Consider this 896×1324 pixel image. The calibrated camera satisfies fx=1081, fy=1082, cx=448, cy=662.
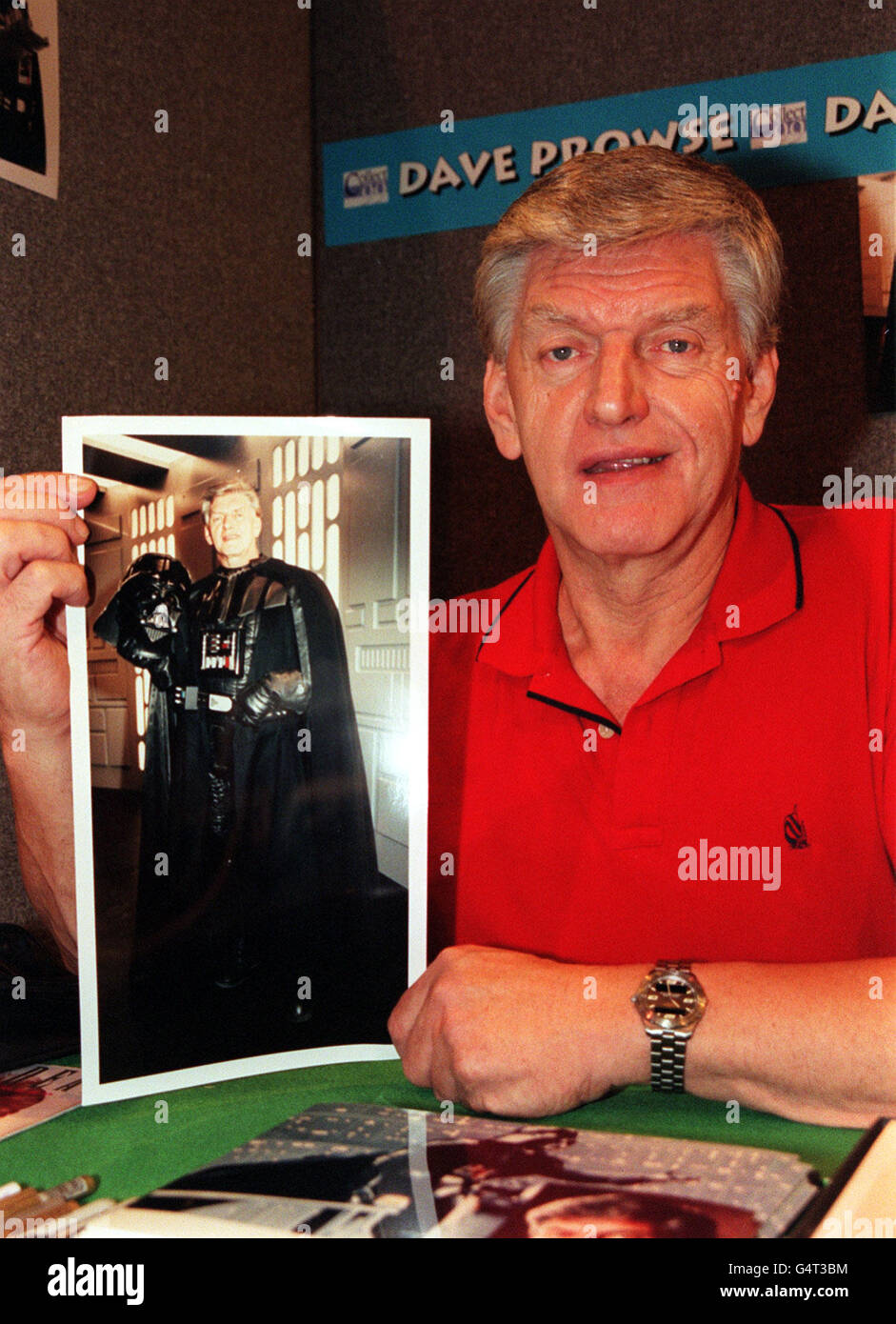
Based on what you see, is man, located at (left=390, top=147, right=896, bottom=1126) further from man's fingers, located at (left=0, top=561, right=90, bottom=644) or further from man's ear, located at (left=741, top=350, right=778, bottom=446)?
man's fingers, located at (left=0, top=561, right=90, bottom=644)

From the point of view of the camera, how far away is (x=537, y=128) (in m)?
1.16

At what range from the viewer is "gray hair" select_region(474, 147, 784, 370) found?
0.82m

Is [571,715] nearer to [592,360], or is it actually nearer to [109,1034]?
[592,360]

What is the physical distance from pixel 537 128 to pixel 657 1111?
998mm

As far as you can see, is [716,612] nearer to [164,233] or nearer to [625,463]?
[625,463]

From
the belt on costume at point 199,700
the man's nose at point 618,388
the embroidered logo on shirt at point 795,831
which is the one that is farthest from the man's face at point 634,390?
the belt on costume at point 199,700

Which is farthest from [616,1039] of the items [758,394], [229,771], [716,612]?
[758,394]

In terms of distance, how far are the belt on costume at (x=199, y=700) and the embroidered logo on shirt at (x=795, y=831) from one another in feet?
1.44

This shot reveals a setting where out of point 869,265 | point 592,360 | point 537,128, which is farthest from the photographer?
point 537,128

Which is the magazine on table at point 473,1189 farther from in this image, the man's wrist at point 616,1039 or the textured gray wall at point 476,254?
the textured gray wall at point 476,254

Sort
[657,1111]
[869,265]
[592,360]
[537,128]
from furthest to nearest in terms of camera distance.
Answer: [537,128] < [869,265] < [592,360] < [657,1111]

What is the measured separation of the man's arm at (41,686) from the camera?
63cm

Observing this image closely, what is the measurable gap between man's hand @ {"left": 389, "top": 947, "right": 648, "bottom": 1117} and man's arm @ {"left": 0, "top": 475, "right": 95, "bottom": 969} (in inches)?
11.5

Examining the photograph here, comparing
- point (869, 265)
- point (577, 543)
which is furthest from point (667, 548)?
point (869, 265)
